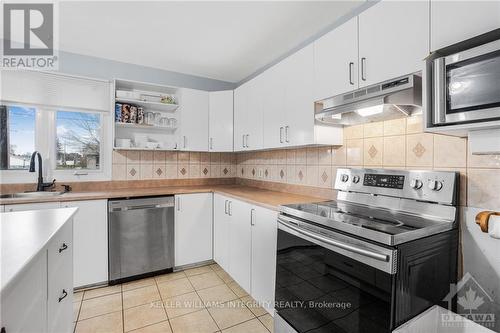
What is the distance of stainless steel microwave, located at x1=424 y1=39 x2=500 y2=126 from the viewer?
94 cm

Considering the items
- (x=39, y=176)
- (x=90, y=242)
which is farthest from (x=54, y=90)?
(x=90, y=242)

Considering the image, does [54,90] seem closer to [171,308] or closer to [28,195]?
[28,195]

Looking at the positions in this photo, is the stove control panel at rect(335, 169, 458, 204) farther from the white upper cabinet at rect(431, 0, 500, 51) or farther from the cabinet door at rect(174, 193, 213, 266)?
the cabinet door at rect(174, 193, 213, 266)

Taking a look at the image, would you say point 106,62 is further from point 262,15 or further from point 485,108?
point 485,108

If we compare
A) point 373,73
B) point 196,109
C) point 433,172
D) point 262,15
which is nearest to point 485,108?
point 433,172

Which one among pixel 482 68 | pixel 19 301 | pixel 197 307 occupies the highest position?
pixel 482 68

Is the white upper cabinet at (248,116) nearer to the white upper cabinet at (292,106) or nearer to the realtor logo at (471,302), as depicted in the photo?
the white upper cabinet at (292,106)

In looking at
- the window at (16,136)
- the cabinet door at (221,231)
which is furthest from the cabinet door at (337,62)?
the window at (16,136)

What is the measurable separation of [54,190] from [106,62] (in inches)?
59.7

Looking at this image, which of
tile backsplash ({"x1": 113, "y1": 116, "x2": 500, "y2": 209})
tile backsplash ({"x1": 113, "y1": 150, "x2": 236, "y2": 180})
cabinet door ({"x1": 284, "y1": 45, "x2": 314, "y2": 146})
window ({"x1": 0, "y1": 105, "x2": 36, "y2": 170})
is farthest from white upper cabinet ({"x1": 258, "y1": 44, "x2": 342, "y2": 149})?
window ({"x1": 0, "y1": 105, "x2": 36, "y2": 170})

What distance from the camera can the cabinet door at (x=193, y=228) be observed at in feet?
8.87

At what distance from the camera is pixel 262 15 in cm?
199

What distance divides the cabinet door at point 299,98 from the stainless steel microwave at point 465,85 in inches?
33.7

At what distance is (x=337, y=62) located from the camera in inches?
65.4
